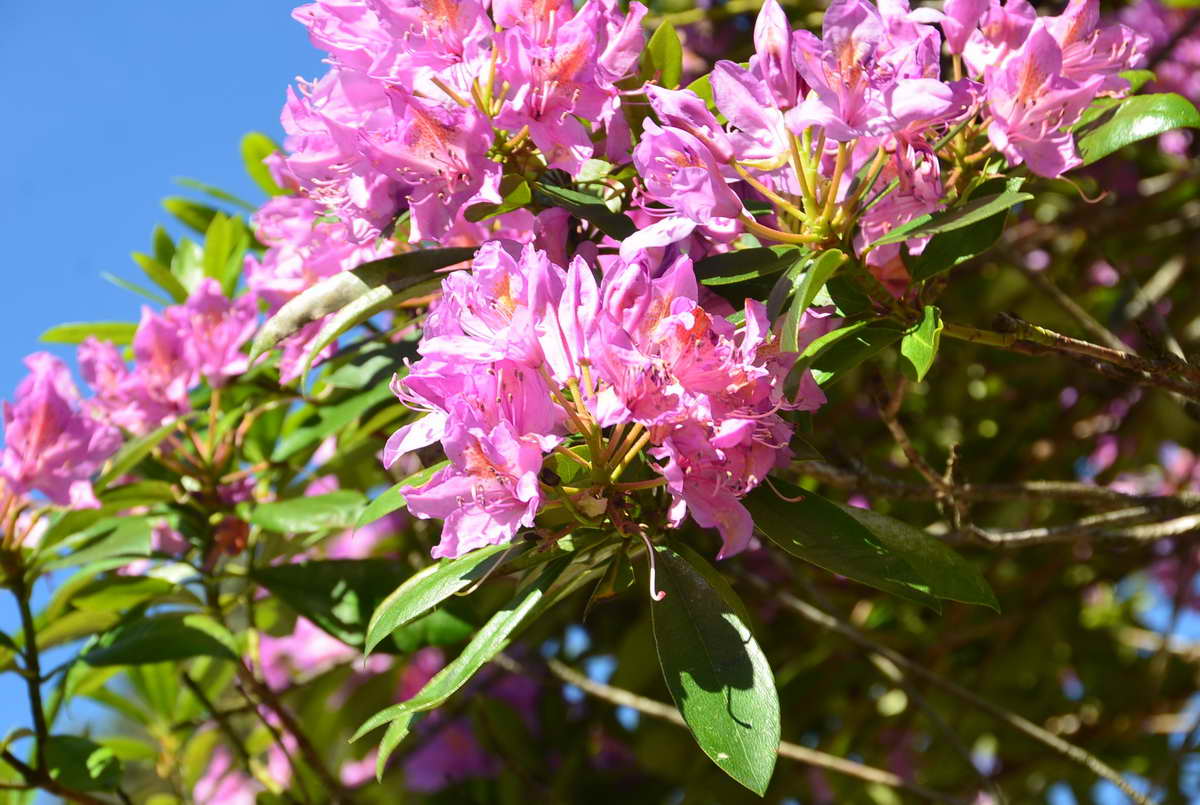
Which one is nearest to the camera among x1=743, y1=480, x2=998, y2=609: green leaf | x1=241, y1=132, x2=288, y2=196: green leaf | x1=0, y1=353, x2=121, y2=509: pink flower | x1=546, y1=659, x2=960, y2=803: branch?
x1=743, y1=480, x2=998, y2=609: green leaf

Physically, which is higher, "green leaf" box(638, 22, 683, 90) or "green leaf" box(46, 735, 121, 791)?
"green leaf" box(638, 22, 683, 90)

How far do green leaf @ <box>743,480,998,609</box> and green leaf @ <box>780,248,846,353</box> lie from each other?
0.59 ft

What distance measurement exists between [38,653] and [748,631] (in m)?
1.10

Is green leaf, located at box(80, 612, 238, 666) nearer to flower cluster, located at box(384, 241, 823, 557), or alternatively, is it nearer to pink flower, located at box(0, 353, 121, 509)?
pink flower, located at box(0, 353, 121, 509)

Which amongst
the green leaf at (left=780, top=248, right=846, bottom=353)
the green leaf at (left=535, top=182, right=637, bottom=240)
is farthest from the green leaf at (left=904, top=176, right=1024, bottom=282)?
the green leaf at (left=535, top=182, right=637, bottom=240)

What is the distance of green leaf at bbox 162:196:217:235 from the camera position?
6.85 ft

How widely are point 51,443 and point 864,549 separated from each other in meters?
1.10

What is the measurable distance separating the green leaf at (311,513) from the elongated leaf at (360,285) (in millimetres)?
416

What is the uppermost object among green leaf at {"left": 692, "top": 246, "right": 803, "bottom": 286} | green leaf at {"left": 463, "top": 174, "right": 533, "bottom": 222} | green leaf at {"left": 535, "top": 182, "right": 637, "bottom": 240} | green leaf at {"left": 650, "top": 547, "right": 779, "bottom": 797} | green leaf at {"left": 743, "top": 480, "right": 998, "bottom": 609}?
green leaf at {"left": 463, "top": 174, "right": 533, "bottom": 222}

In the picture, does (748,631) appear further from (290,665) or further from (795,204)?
(290,665)

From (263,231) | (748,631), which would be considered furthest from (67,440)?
(748,631)

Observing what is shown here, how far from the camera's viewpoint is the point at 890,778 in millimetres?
1816

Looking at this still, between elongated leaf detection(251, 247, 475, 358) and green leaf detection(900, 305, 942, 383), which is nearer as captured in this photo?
green leaf detection(900, 305, 942, 383)

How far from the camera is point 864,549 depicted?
1038mm
